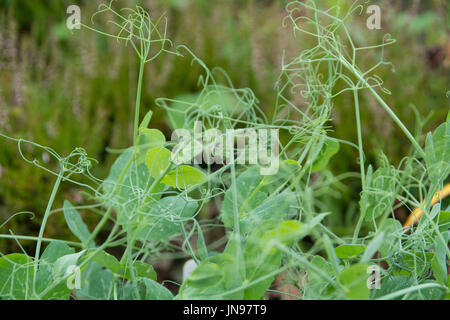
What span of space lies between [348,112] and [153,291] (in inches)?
41.8

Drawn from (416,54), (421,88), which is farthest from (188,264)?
(416,54)

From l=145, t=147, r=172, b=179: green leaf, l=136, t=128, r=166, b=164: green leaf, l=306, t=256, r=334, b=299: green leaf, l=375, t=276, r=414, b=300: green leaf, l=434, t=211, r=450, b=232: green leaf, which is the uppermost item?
l=136, t=128, r=166, b=164: green leaf

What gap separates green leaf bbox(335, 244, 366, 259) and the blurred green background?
2.13 ft

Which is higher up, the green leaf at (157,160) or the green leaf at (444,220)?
the green leaf at (157,160)

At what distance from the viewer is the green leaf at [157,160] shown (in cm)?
27

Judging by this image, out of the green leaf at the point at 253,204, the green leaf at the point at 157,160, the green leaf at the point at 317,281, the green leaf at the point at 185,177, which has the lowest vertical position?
the green leaf at the point at 317,281

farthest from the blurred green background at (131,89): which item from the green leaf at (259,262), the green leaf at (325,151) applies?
the green leaf at (259,262)

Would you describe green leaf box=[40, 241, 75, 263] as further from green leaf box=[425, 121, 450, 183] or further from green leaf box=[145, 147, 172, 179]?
green leaf box=[425, 121, 450, 183]

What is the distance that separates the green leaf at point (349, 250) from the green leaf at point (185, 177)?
8 cm

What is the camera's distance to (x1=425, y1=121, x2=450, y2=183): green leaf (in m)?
0.27

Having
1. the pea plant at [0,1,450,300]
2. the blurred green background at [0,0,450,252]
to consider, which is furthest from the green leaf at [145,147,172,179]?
the blurred green background at [0,0,450,252]

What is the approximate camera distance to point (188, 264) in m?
0.34

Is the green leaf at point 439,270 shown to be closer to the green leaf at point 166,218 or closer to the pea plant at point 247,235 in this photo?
the pea plant at point 247,235
